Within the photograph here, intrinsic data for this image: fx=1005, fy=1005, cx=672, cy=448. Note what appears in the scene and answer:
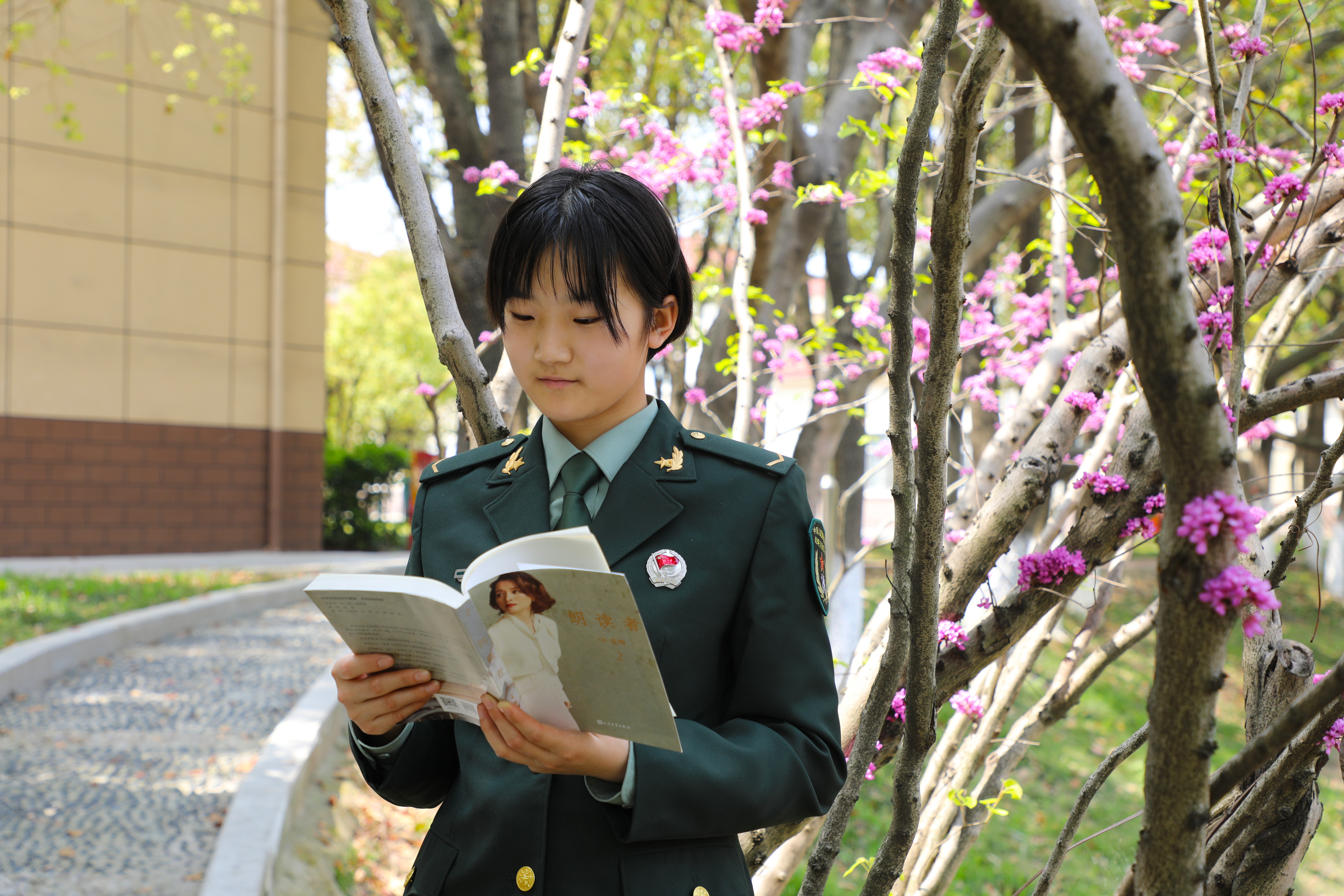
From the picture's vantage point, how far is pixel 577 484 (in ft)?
4.49

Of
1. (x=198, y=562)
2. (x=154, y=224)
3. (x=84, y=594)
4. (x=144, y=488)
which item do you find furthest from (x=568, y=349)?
(x=154, y=224)

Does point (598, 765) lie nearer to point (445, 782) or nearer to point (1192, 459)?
point (445, 782)

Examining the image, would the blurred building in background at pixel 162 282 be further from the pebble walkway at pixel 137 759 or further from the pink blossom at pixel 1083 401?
the pink blossom at pixel 1083 401

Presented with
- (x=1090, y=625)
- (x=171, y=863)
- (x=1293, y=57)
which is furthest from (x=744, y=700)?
(x=1293, y=57)

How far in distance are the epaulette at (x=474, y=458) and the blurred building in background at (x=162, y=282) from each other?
10.2m

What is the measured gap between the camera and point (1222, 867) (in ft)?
4.94

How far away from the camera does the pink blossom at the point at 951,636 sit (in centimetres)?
175

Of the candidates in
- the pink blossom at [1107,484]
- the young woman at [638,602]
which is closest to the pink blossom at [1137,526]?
the pink blossom at [1107,484]

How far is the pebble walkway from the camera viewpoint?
343 cm

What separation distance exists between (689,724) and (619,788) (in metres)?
0.11

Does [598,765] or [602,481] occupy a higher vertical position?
[602,481]

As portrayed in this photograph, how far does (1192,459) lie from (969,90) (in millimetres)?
621

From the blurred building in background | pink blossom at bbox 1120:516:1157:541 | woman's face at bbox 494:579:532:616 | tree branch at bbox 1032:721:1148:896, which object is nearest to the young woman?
woman's face at bbox 494:579:532:616

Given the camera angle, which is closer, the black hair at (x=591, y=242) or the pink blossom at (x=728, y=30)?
the black hair at (x=591, y=242)
